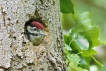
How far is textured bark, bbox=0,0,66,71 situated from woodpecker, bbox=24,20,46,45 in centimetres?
3

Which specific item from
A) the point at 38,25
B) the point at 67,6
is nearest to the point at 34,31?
the point at 38,25

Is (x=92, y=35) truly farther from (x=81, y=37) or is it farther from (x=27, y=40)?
(x=27, y=40)

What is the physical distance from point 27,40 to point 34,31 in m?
0.10

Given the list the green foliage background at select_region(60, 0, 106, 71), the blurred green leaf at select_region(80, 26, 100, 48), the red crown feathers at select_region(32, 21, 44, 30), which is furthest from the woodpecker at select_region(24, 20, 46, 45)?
the blurred green leaf at select_region(80, 26, 100, 48)

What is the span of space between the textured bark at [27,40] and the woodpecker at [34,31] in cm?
3

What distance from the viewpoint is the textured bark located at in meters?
1.64

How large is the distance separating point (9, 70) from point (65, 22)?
2.21 m

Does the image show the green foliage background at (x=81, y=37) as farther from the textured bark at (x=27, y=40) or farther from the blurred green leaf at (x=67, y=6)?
the textured bark at (x=27, y=40)

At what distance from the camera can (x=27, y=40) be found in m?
1.71

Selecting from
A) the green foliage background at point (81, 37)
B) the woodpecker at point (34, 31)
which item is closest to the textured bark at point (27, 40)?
the woodpecker at point (34, 31)

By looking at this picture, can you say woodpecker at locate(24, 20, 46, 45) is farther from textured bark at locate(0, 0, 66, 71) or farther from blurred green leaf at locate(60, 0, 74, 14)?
blurred green leaf at locate(60, 0, 74, 14)

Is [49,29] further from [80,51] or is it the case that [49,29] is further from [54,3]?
[80,51]

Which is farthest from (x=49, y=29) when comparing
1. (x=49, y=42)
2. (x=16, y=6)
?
(x=16, y=6)

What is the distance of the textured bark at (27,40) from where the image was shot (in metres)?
1.64
